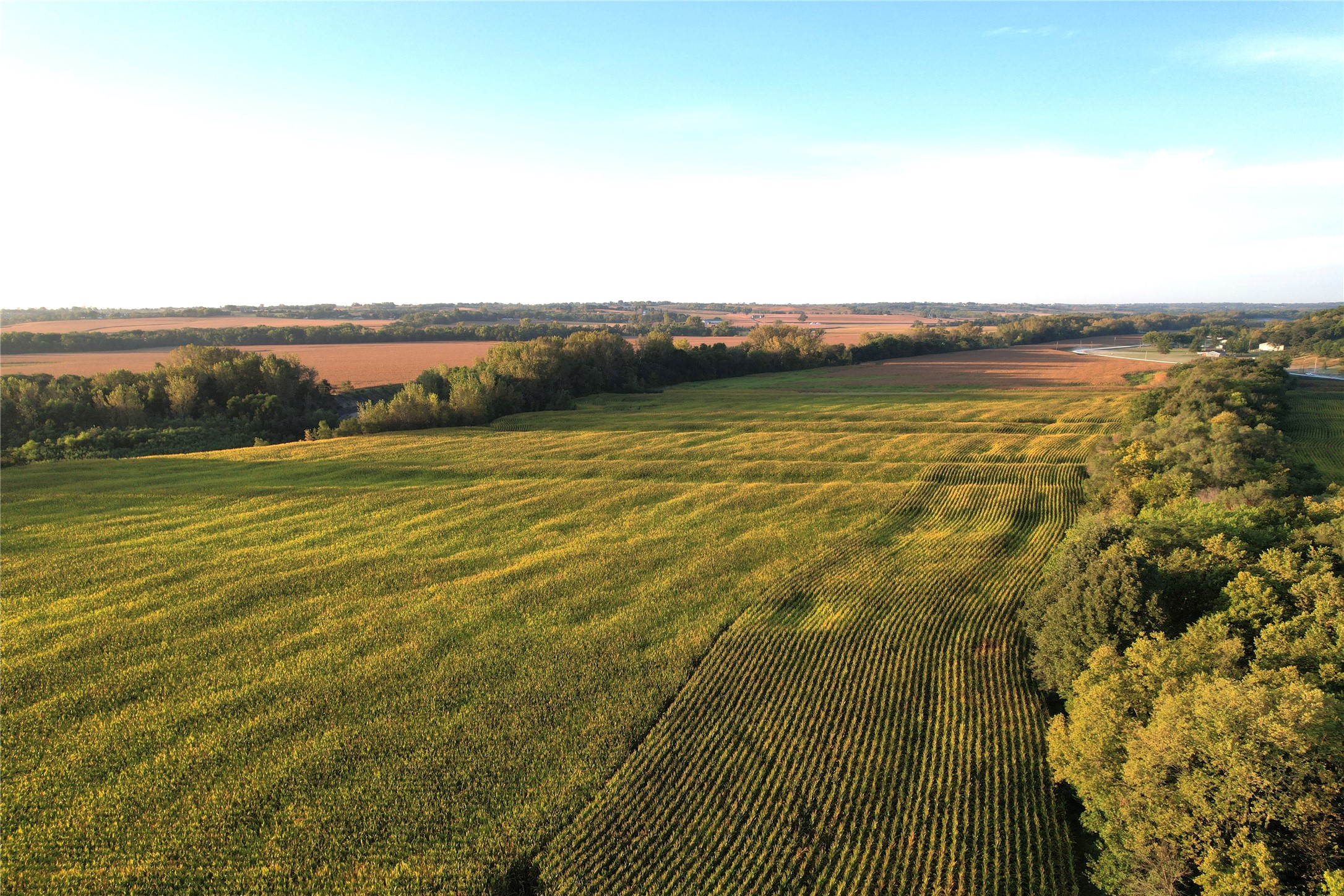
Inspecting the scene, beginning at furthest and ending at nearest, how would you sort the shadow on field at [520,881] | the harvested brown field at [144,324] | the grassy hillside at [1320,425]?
the harvested brown field at [144,324], the grassy hillside at [1320,425], the shadow on field at [520,881]

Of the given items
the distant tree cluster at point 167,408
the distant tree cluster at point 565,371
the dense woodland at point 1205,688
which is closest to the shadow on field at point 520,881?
the dense woodland at point 1205,688

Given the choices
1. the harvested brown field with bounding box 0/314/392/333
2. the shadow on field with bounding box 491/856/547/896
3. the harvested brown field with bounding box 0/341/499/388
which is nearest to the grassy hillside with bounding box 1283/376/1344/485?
the shadow on field with bounding box 491/856/547/896

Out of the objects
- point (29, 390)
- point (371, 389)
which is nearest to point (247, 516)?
point (29, 390)

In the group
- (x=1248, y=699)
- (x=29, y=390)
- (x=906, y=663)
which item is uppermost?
(x=29, y=390)

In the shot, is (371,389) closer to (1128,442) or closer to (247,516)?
(247,516)

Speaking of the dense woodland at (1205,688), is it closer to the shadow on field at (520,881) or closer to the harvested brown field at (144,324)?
the shadow on field at (520,881)

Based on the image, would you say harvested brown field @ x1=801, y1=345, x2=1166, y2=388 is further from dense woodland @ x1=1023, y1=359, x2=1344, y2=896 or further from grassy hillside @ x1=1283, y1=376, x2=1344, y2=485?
dense woodland @ x1=1023, y1=359, x2=1344, y2=896
